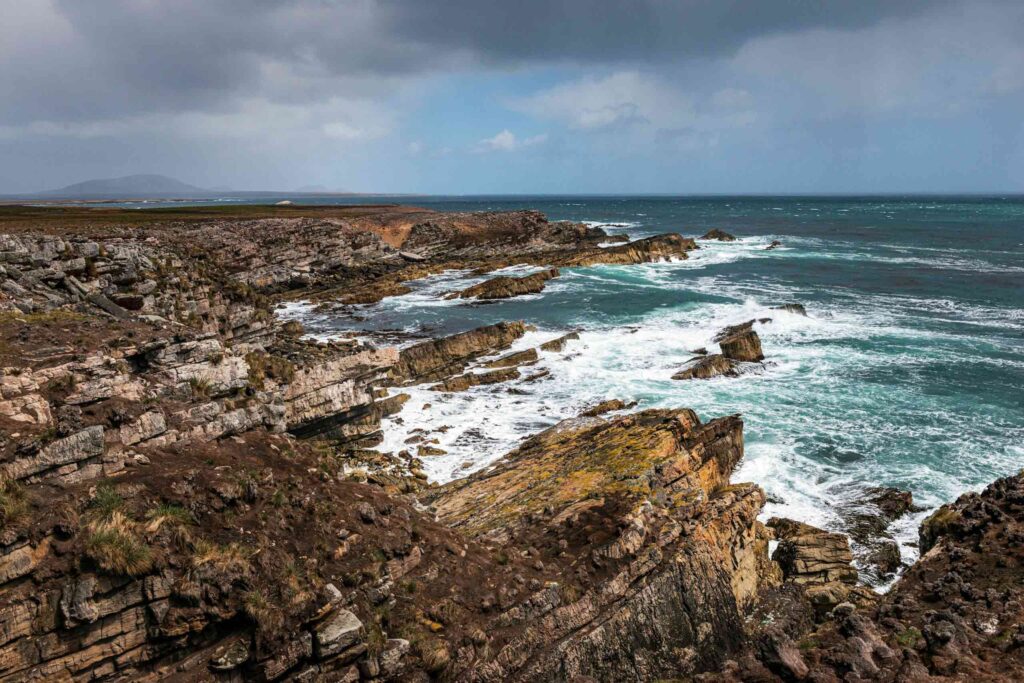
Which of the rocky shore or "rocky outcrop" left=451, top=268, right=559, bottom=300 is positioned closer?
the rocky shore

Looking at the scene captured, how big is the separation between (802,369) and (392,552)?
93.3 ft

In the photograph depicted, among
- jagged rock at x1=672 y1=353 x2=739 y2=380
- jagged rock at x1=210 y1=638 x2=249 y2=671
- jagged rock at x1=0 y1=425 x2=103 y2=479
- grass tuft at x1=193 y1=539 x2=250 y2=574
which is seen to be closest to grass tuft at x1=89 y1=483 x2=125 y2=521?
jagged rock at x1=0 y1=425 x2=103 y2=479

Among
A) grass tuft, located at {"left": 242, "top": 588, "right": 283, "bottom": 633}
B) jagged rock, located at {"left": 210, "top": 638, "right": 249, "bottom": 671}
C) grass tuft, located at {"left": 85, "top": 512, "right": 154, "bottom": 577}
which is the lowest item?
jagged rock, located at {"left": 210, "top": 638, "right": 249, "bottom": 671}

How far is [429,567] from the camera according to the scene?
1082 centimetres

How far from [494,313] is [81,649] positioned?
4046 cm

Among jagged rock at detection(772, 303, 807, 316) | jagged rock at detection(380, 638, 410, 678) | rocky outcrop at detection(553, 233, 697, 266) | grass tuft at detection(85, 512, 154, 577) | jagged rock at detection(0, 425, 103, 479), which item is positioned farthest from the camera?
rocky outcrop at detection(553, 233, 697, 266)

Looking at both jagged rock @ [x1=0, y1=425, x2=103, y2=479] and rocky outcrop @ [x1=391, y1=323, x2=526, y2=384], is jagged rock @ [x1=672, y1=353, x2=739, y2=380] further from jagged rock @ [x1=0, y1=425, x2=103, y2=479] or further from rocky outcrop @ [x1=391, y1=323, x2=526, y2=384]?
jagged rock @ [x1=0, y1=425, x2=103, y2=479]

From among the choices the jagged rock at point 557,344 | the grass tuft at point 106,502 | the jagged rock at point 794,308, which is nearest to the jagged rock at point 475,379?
the jagged rock at point 557,344

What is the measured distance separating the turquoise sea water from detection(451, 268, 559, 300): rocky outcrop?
1485 millimetres

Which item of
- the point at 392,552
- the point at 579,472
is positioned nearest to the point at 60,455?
the point at 392,552

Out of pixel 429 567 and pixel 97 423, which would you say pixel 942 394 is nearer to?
pixel 429 567

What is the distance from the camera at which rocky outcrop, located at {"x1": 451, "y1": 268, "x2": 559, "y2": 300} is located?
5431 cm

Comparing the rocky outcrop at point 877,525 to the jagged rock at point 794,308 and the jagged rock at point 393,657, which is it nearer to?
the jagged rock at point 393,657

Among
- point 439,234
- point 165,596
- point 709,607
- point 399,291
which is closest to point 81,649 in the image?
point 165,596
